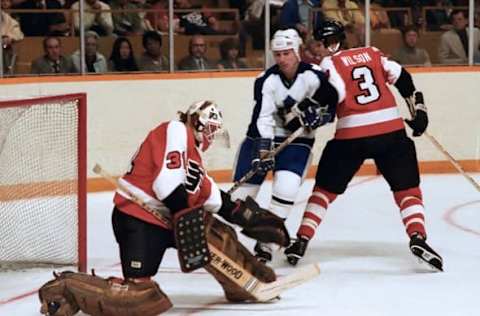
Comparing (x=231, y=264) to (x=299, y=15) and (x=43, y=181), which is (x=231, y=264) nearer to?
(x=43, y=181)

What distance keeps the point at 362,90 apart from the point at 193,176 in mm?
1436

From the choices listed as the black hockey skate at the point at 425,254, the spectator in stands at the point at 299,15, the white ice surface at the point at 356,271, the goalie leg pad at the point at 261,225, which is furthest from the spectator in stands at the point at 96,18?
the goalie leg pad at the point at 261,225

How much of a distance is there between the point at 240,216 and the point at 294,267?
1.03 m

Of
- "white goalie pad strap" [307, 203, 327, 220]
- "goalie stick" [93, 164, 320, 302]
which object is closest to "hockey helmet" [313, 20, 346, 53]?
"white goalie pad strap" [307, 203, 327, 220]

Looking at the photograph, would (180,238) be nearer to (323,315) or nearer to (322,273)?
(323,315)

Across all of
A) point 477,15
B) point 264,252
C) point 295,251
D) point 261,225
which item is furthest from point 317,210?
point 477,15

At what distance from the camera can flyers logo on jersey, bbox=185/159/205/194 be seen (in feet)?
16.4

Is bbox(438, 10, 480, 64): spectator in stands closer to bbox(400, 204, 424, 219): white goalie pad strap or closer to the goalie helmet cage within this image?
bbox(400, 204, 424, 219): white goalie pad strap

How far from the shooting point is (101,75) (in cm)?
855

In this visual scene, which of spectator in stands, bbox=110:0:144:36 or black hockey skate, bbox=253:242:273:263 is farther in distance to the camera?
spectator in stands, bbox=110:0:144:36

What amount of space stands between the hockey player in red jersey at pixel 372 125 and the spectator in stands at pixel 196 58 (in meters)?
2.73

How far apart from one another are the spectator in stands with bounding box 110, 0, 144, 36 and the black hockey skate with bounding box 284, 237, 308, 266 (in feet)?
9.83

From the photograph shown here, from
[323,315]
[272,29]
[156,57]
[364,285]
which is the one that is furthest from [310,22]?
[323,315]

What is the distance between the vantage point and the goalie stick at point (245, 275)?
16.4 feet
